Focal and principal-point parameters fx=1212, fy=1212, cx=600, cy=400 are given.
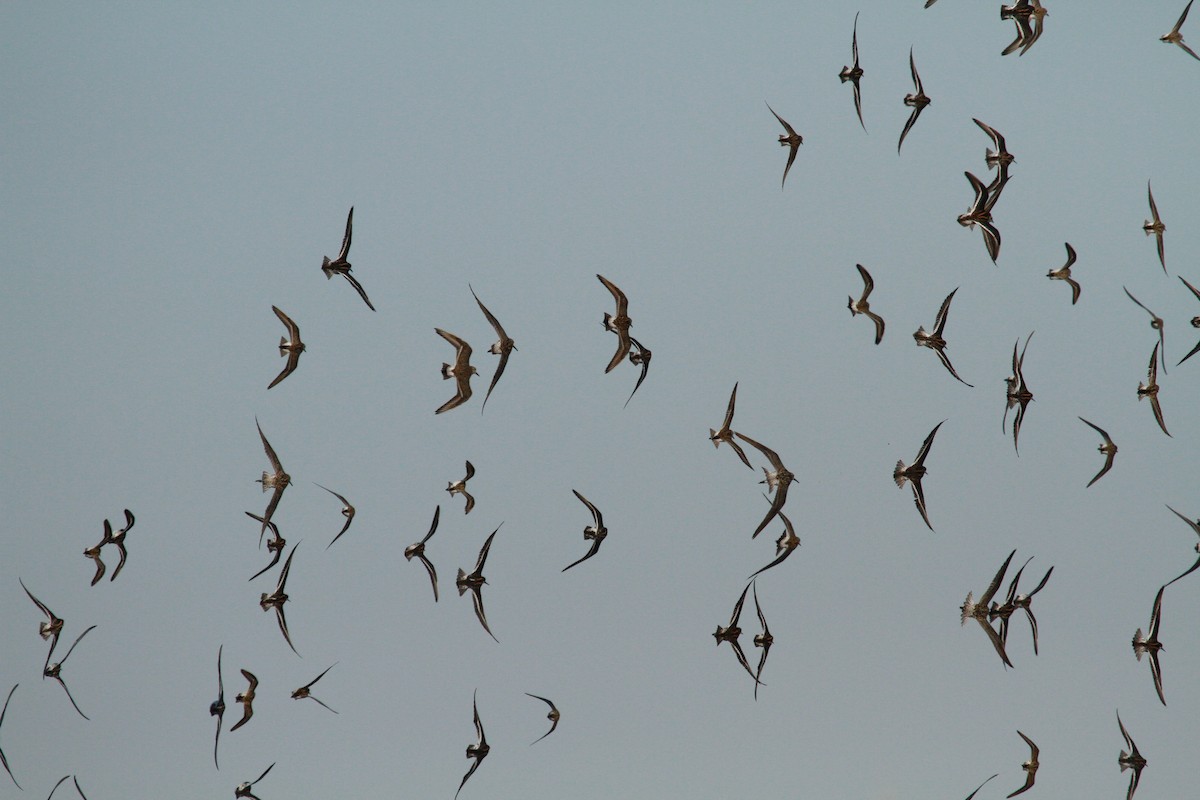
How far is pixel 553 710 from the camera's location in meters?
15.2

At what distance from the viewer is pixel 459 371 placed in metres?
13.0

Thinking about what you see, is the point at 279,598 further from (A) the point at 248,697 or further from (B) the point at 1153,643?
(B) the point at 1153,643

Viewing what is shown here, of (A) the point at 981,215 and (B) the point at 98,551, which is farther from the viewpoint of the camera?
(B) the point at 98,551

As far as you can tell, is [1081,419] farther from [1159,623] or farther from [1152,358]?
[1159,623]

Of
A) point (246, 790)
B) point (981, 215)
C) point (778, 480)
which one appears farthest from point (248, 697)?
point (981, 215)

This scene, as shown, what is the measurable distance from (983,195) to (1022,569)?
14.3ft

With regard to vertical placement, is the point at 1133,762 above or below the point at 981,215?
below

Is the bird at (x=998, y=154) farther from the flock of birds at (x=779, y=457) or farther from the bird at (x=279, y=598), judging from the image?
the bird at (x=279, y=598)

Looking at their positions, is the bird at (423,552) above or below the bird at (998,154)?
below

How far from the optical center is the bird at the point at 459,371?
507 inches

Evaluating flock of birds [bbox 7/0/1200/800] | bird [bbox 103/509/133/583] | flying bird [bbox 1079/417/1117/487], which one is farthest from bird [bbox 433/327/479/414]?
flying bird [bbox 1079/417/1117/487]

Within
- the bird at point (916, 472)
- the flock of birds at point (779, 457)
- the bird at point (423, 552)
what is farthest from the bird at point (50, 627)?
the bird at point (916, 472)

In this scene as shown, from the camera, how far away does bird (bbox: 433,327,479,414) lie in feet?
42.3

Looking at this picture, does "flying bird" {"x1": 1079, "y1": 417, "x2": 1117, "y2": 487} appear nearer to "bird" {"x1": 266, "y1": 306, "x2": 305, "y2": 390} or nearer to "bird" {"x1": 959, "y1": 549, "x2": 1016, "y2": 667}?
"bird" {"x1": 959, "y1": 549, "x2": 1016, "y2": 667}
